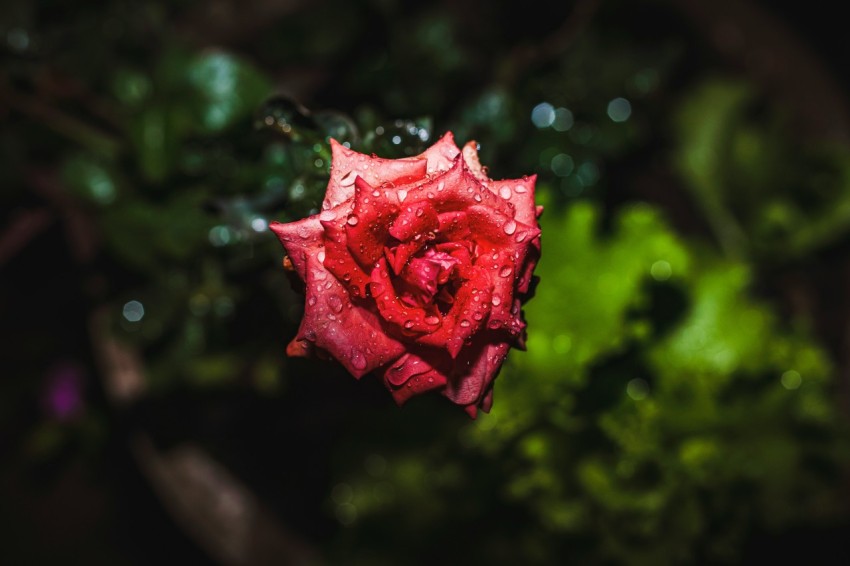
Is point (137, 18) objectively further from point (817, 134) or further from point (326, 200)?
point (817, 134)

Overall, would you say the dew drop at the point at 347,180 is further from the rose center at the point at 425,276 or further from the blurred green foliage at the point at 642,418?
the blurred green foliage at the point at 642,418

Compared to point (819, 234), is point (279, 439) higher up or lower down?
lower down

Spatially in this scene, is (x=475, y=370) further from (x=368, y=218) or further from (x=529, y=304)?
(x=529, y=304)

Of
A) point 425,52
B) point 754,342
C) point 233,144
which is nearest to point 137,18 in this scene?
point 233,144

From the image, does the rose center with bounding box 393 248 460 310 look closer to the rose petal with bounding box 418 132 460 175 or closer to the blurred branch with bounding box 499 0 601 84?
the rose petal with bounding box 418 132 460 175

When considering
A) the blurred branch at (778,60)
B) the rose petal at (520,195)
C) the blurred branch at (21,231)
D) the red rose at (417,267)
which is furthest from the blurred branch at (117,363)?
the blurred branch at (778,60)

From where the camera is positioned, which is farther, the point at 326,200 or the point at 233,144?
the point at 233,144
